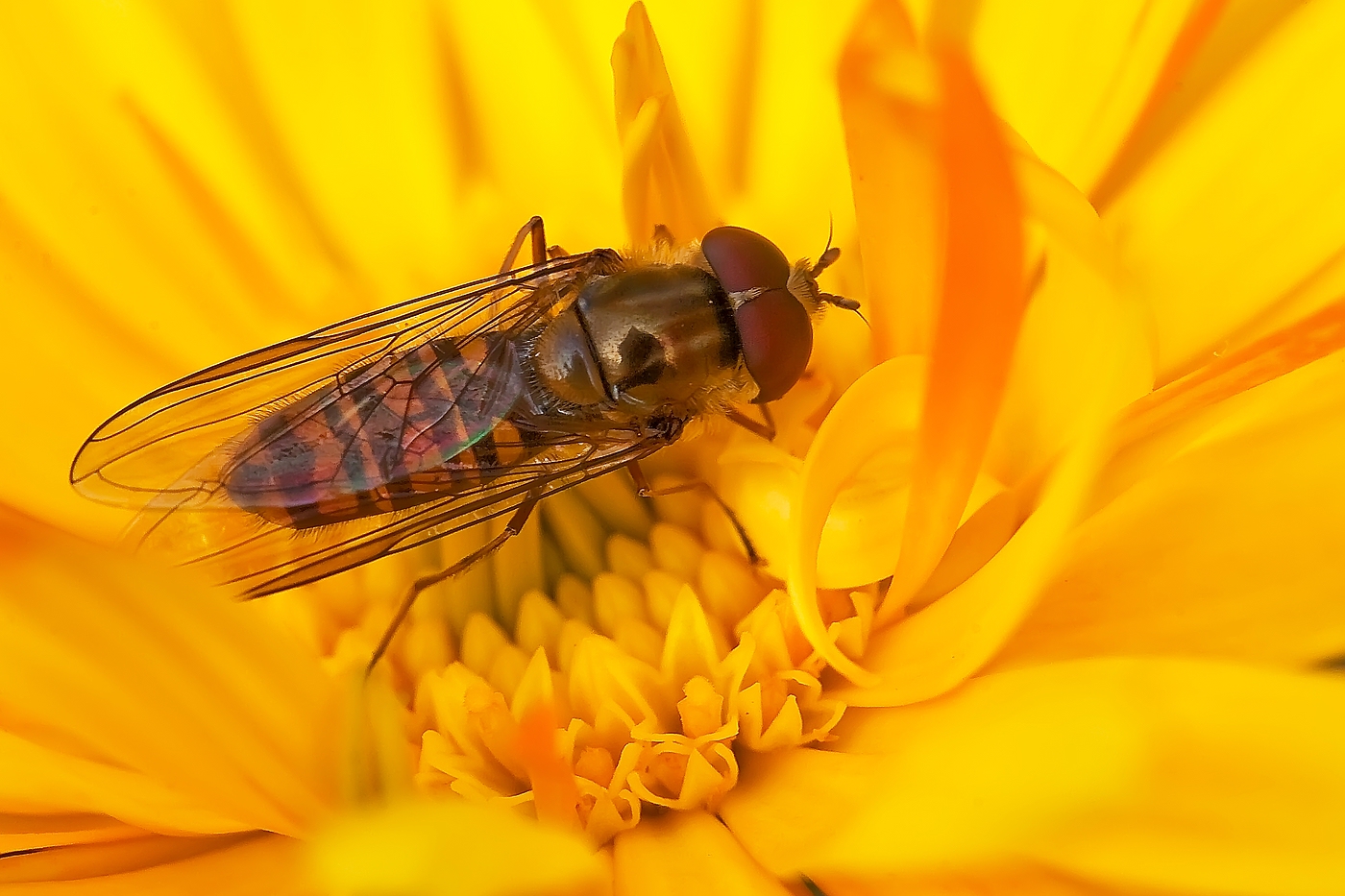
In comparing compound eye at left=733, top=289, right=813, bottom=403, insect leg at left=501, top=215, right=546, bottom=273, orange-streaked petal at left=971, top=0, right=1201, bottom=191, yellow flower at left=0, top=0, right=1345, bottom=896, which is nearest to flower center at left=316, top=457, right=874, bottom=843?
yellow flower at left=0, top=0, right=1345, bottom=896

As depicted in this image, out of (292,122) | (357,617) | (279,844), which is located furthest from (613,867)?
(292,122)

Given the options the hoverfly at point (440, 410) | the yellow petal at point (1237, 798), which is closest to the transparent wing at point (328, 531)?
the hoverfly at point (440, 410)

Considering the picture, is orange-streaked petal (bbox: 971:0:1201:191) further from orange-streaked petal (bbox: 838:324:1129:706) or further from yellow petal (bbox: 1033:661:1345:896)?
yellow petal (bbox: 1033:661:1345:896)

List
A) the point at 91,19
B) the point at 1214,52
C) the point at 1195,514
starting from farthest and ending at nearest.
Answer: the point at 91,19 → the point at 1214,52 → the point at 1195,514

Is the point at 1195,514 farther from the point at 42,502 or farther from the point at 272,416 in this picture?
the point at 42,502

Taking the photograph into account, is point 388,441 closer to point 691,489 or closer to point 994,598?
point 691,489

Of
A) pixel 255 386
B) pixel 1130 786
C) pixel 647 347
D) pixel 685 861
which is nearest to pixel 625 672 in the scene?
pixel 685 861
